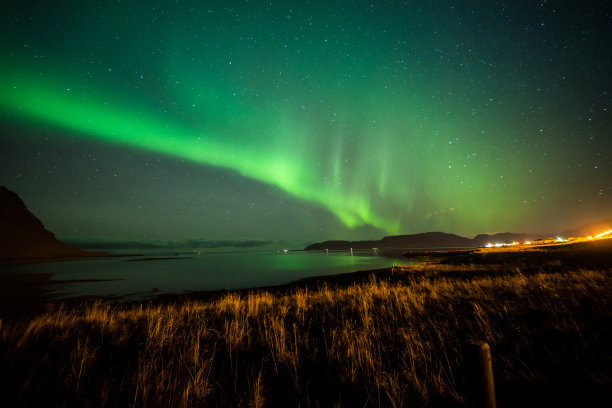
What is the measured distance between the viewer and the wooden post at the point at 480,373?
1.47 meters

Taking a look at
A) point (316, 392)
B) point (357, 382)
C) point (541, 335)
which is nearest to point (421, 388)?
point (357, 382)

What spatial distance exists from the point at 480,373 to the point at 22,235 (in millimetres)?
163064

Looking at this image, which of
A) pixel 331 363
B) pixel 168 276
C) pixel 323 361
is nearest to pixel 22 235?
pixel 168 276

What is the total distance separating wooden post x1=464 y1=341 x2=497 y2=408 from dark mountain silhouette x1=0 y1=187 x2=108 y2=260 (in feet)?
460

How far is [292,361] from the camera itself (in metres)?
3.72

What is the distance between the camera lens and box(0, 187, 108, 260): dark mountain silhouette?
96.4 m

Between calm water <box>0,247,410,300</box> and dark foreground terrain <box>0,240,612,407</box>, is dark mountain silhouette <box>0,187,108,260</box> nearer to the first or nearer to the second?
calm water <box>0,247,410,300</box>

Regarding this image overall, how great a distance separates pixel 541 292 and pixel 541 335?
159 inches

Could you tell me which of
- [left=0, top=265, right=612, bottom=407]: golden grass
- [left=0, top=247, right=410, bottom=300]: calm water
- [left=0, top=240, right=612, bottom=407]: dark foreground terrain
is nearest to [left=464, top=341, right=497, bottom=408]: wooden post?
[left=0, top=240, right=612, bottom=407]: dark foreground terrain

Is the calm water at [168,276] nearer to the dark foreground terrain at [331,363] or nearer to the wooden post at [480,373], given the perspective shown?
the dark foreground terrain at [331,363]

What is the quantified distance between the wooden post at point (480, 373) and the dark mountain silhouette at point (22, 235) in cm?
14014

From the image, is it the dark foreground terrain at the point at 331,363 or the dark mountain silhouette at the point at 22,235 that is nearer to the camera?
the dark foreground terrain at the point at 331,363

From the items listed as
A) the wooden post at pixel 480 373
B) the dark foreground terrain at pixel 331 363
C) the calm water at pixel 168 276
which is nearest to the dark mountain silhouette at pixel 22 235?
the calm water at pixel 168 276

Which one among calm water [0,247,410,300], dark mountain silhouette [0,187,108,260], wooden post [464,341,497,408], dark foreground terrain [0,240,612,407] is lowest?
calm water [0,247,410,300]
